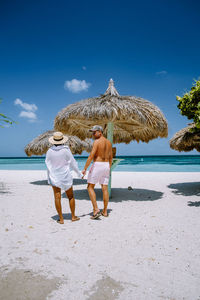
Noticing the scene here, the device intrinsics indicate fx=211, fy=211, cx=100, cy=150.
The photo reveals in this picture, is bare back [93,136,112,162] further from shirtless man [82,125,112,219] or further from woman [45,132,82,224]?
woman [45,132,82,224]

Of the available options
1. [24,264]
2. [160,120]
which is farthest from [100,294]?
[160,120]

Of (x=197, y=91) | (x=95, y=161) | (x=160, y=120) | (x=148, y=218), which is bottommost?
(x=148, y=218)

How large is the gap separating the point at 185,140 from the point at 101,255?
4810 mm

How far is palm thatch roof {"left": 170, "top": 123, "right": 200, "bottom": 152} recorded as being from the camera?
611cm

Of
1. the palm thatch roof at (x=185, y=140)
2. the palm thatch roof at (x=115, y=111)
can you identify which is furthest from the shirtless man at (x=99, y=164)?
the palm thatch roof at (x=185, y=140)

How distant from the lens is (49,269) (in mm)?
2002

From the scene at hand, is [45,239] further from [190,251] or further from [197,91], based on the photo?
[197,91]

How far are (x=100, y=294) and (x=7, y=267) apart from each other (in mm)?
967

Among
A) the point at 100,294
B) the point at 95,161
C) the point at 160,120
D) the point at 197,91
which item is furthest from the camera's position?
the point at 160,120

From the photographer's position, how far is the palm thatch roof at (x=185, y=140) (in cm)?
611

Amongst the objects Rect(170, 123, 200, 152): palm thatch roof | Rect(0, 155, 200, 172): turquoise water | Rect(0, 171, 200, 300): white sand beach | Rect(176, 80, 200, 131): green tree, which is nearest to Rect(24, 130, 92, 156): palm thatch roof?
Rect(170, 123, 200, 152): palm thatch roof

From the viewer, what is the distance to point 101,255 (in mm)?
2311

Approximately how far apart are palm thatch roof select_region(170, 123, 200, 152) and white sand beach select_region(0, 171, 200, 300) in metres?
2.48

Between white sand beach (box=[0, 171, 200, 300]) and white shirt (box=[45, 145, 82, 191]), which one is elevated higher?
white shirt (box=[45, 145, 82, 191])
